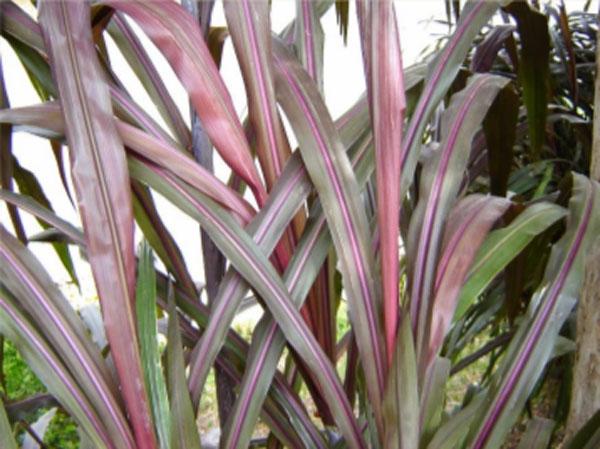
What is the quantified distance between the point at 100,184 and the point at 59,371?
137 mm

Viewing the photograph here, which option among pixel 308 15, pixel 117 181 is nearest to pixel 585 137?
pixel 308 15

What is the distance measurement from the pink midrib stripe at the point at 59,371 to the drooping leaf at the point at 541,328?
278 mm

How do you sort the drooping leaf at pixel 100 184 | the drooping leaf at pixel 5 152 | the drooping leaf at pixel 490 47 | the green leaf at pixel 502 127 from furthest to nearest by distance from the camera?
the drooping leaf at pixel 490 47 < the green leaf at pixel 502 127 < the drooping leaf at pixel 5 152 < the drooping leaf at pixel 100 184

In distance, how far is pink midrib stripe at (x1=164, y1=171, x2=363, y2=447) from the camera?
1.79ft

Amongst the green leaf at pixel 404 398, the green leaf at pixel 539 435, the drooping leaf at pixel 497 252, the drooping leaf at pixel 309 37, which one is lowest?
the green leaf at pixel 539 435

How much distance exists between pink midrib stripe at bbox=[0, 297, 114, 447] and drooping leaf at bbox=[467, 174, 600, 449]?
278 millimetres

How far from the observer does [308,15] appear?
2.23ft

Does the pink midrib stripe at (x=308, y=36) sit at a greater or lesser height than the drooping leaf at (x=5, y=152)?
greater

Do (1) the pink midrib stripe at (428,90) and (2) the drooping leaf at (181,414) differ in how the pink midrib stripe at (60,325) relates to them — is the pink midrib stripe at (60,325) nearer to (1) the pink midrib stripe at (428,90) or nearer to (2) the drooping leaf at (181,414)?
(2) the drooping leaf at (181,414)

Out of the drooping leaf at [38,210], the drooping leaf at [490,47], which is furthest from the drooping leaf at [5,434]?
the drooping leaf at [490,47]

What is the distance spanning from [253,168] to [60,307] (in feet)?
0.59

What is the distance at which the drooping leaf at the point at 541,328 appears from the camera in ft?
1.86

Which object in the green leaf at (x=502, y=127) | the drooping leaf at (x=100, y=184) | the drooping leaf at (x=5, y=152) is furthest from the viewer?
the green leaf at (x=502, y=127)

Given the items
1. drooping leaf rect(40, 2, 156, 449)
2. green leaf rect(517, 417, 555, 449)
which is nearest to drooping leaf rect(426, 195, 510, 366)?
green leaf rect(517, 417, 555, 449)
